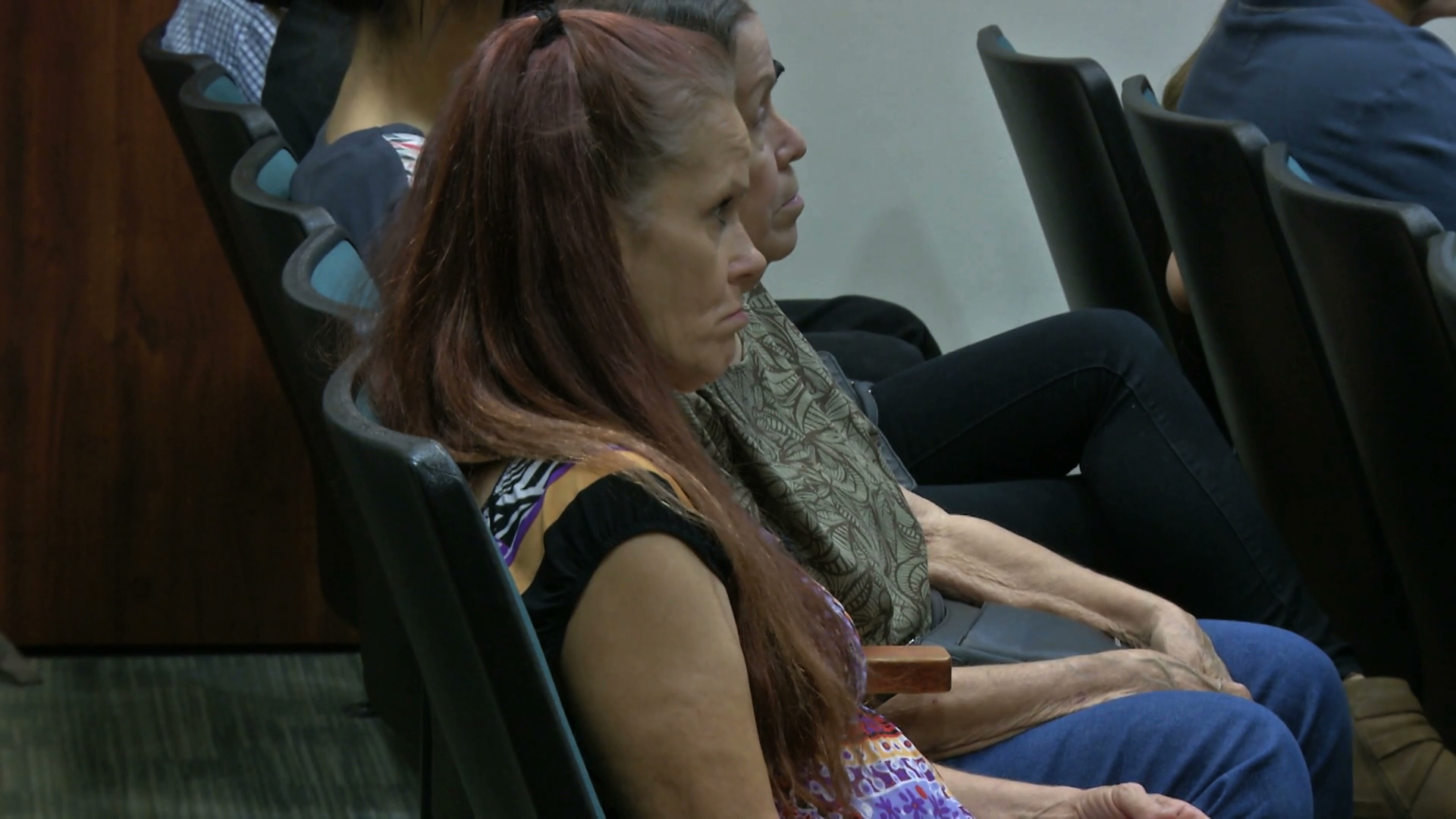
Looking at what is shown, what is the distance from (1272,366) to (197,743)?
1390 mm

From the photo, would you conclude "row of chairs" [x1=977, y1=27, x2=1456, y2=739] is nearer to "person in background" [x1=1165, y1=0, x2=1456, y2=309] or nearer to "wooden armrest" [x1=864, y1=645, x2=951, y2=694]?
"person in background" [x1=1165, y1=0, x2=1456, y2=309]

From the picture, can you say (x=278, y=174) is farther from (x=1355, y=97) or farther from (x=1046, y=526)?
(x=1355, y=97)

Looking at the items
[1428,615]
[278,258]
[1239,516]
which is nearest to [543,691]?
[278,258]

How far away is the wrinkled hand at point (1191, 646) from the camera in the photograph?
4.43 ft

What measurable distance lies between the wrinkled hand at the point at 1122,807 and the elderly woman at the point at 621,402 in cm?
15

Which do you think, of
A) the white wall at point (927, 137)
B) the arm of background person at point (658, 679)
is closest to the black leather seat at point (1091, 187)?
the white wall at point (927, 137)

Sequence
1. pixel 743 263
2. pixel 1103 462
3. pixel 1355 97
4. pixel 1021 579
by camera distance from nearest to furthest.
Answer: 1. pixel 743 263
2. pixel 1021 579
3. pixel 1103 462
4. pixel 1355 97

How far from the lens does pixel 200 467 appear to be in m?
2.31

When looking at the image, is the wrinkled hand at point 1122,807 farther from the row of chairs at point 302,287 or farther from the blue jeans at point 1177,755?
the row of chairs at point 302,287

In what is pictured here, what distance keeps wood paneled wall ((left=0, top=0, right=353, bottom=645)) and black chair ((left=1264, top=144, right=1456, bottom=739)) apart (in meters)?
1.46

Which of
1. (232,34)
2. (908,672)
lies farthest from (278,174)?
(232,34)

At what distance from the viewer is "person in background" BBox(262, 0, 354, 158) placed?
1.90m

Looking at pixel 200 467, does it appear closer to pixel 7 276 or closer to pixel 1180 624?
pixel 7 276

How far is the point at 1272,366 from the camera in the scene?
64.7 inches
